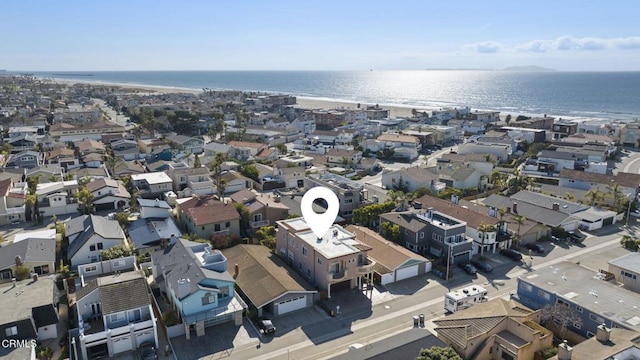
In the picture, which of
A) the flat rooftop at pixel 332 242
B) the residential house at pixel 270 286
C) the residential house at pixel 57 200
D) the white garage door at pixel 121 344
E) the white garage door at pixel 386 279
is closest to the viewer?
the white garage door at pixel 121 344

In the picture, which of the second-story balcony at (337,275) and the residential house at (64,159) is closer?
the second-story balcony at (337,275)

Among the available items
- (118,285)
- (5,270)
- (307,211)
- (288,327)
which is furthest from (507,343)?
(5,270)

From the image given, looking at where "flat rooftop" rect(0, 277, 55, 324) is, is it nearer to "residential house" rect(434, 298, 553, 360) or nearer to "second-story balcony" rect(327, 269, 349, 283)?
"second-story balcony" rect(327, 269, 349, 283)

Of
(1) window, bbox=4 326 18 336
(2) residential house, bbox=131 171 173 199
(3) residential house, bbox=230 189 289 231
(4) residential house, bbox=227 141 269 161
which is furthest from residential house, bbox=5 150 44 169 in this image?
(1) window, bbox=4 326 18 336

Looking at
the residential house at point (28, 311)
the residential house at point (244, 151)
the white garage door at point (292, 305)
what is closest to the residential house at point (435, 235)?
the white garage door at point (292, 305)

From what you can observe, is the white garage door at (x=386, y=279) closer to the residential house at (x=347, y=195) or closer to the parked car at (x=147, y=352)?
the residential house at (x=347, y=195)

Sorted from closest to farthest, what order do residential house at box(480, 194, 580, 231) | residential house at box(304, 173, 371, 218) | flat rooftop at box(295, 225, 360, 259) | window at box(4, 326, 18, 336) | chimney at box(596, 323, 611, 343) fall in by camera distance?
chimney at box(596, 323, 611, 343)
window at box(4, 326, 18, 336)
flat rooftop at box(295, 225, 360, 259)
residential house at box(480, 194, 580, 231)
residential house at box(304, 173, 371, 218)

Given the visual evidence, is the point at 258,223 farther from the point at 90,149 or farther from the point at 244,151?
the point at 90,149
